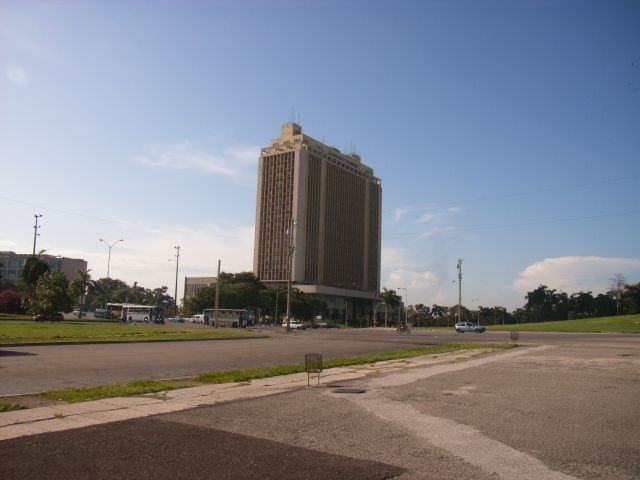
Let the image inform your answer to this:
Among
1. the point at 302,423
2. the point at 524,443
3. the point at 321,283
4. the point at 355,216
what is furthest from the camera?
the point at 355,216

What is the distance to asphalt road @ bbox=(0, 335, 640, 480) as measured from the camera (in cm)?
641

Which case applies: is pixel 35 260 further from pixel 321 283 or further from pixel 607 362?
pixel 321 283

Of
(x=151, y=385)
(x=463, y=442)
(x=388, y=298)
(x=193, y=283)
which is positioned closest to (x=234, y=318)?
(x=388, y=298)

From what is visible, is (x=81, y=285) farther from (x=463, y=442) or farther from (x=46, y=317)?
(x=463, y=442)

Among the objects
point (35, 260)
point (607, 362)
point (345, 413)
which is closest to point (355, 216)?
point (35, 260)

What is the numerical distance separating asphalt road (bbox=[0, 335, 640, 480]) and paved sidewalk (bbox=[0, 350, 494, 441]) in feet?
1.84

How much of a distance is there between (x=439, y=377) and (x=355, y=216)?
18255cm

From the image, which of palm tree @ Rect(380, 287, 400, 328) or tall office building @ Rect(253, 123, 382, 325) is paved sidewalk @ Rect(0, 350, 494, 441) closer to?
palm tree @ Rect(380, 287, 400, 328)

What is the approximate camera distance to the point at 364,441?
7902mm

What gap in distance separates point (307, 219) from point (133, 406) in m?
164

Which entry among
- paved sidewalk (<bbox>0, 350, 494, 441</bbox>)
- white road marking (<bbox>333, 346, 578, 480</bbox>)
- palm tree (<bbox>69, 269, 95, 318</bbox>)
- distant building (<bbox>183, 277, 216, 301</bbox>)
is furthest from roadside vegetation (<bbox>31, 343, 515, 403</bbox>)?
distant building (<bbox>183, 277, 216, 301</bbox>)

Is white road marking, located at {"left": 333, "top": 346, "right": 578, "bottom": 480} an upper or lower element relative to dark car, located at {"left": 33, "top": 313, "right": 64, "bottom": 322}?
upper

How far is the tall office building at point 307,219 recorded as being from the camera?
172 meters

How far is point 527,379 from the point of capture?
16141 millimetres
